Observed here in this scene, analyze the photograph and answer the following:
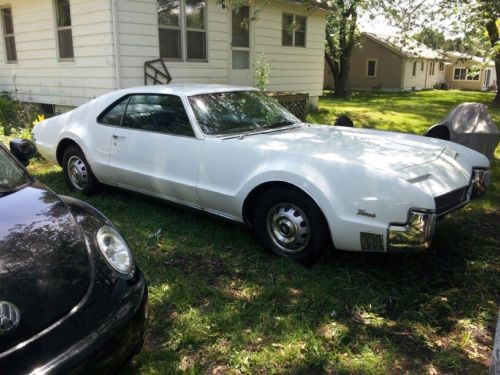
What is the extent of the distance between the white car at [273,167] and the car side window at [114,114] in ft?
0.04

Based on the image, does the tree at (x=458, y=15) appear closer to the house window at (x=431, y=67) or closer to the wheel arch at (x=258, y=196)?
the wheel arch at (x=258, y=196)

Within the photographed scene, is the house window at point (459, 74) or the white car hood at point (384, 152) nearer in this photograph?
the white car hood at point (384, 152)

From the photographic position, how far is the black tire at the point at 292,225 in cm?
372

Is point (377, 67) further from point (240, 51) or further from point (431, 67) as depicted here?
point (240, 51)

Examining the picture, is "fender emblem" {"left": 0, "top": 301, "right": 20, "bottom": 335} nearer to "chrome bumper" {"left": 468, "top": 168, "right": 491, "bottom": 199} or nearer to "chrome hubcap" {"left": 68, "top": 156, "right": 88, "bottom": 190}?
"chrome bumper" {"left": 468, "top": 168, "right": 491, "bottom": 199}

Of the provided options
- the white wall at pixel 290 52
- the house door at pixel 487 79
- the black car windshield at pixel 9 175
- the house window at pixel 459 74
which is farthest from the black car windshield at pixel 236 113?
the house door at pixel 487 79

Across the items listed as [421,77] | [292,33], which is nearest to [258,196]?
[292,33]

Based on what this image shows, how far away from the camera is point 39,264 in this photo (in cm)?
226

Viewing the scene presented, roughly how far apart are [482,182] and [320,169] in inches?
65.5

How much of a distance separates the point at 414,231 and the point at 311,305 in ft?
2.96

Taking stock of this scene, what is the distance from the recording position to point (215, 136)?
444 cm

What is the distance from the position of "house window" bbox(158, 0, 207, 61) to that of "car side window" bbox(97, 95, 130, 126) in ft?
16.3

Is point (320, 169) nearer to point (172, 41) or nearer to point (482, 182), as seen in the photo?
point (482, 182)

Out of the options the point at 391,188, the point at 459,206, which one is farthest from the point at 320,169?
the point at 459,206
